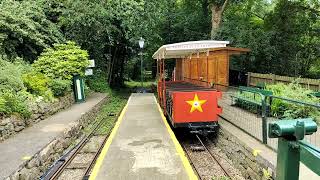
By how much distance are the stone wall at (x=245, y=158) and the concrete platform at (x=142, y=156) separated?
131cm

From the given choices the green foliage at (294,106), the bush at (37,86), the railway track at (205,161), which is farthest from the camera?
the bush at (37,86)

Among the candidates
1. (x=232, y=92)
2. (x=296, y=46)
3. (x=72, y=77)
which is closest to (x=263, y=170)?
(x=232, y=92)

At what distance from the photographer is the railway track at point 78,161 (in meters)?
8.15

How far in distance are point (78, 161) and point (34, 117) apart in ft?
10.2

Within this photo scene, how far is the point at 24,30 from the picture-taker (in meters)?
15.9

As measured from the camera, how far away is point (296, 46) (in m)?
20.9

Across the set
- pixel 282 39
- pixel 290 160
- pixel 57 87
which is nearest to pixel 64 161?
pixel 57 87

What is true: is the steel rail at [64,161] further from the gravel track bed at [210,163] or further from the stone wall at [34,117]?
the gravel track bed at [210,163]

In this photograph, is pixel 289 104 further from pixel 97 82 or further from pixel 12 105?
pixel 97 82

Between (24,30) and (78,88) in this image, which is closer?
(24,30)

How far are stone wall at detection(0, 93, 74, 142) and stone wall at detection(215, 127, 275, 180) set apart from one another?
573 cm

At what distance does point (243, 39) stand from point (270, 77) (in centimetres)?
483

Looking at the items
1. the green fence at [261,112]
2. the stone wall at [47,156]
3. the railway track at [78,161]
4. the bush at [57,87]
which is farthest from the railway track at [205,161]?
the bush at [57,87]

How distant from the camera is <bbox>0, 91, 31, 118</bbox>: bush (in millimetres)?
9361
